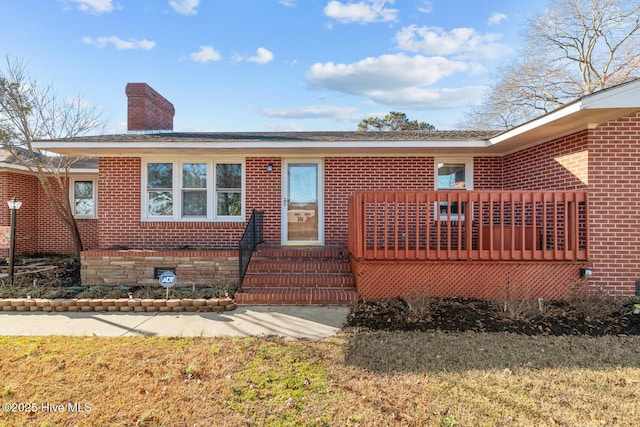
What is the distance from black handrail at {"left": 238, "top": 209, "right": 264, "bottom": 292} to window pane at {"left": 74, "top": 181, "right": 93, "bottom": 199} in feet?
22.5

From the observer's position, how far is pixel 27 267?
8125 millimetres

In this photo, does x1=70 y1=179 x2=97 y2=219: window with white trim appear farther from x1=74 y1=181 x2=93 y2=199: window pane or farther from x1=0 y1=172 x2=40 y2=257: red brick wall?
x1=0 y1=172 x2=40 y2=257: red brick wall

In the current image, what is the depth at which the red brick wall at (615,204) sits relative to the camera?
5.57 m

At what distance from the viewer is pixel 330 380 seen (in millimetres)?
3059

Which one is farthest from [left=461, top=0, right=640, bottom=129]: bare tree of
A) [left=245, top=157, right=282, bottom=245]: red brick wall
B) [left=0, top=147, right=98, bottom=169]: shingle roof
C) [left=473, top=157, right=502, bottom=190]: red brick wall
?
[left=0, top=147, right=98, bottom=169]: shingle roof

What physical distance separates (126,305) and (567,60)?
2674cm

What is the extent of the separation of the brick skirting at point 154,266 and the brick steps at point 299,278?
2.12 feet

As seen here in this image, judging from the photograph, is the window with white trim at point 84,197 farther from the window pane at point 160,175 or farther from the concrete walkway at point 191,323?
the concrete walkway at point 191,323

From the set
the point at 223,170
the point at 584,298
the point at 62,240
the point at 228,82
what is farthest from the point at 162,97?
the point at 584,298

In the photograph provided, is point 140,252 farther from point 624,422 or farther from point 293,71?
point 293,71

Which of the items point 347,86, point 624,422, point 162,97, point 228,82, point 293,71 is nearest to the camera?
point 624,422

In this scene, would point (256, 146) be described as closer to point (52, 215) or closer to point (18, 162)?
point (18, 162)

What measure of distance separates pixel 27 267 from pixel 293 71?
12.3 meters

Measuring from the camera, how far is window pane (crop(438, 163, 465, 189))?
8.24 m
